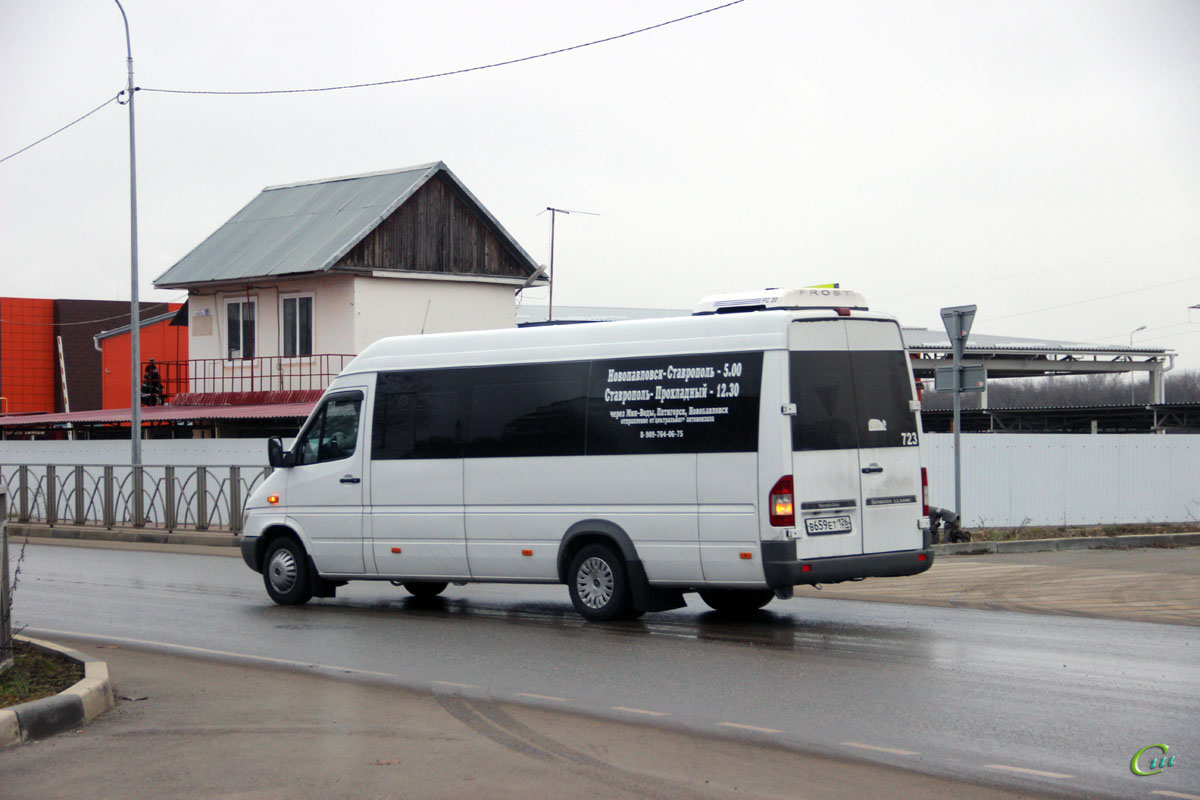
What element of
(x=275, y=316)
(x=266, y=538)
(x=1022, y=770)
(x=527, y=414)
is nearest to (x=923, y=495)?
(x=527, y=414)

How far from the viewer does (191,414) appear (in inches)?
1372

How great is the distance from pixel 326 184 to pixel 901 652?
3663 cm

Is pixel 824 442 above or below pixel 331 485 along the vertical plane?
above

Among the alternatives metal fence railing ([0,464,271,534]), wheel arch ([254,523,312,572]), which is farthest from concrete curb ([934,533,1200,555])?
metal fence railing ([0,464,271,534])

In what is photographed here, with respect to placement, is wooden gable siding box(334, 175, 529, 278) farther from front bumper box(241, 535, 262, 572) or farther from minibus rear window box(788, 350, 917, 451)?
minibus rear window box(788, 350, 917, 451)

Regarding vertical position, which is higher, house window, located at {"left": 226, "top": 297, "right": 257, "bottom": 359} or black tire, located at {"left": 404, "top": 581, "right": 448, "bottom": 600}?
house window, located at {"left": 226, "top": 297, "right": 257, "bottom": 359}

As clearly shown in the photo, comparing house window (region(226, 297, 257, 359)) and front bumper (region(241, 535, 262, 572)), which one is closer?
front bumper (region(241, 535, 262, 572))

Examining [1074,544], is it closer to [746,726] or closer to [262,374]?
[746,726]

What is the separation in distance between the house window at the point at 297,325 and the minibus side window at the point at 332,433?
24.7 meters

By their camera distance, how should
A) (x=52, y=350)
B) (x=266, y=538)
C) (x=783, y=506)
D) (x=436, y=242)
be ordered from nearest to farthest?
(x=783, y=506) < (x=266, y=538) < (x=436, y=242) < (x=52, y=350)

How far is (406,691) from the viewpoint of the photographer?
28.6 ft

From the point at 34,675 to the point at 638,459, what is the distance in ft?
17.3

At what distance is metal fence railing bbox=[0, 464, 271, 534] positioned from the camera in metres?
24.8

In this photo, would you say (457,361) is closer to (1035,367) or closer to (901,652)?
(901,652)
